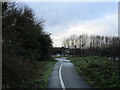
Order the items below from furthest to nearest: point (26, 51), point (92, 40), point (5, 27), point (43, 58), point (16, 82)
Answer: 1. point (92, 40)
2. point (43, 58)
3. point (26, 51)
4. point (5, 27)
5. point (16, 82)

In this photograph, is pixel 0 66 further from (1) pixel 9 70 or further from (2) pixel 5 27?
(2) pixel 5 27

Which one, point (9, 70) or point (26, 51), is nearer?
point (9, 70)

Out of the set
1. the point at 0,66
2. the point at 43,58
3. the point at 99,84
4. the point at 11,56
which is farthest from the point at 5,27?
the point at 43,58

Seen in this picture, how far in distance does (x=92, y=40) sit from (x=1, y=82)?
9224 centimetres

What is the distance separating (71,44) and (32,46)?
3067 inches

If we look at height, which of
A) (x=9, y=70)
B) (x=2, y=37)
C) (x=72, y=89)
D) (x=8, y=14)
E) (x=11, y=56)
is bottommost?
(x=72, y=89)

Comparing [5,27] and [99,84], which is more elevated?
[5,27]

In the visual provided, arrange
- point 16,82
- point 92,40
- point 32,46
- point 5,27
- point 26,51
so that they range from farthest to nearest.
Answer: point 92,40 < point 32,46 < point 26,51 < point 5,27 < point 16,82

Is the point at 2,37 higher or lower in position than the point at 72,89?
higher

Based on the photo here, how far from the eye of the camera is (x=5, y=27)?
41.3 ft

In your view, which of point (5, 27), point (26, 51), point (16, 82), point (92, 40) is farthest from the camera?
point (92, 40)

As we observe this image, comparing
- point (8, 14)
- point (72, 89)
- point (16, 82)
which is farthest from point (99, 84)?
point (8, 14)

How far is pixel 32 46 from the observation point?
29312 mm

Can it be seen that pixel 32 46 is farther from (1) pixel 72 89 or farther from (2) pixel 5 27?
(1) pixel 72 89
